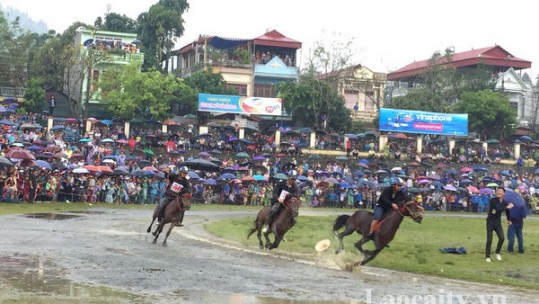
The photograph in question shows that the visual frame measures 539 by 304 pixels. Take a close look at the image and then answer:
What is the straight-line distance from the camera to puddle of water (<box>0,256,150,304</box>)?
35.6ft

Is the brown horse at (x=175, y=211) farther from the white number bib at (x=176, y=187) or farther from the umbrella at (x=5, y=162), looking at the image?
the umbrella at (x=5, y=162)

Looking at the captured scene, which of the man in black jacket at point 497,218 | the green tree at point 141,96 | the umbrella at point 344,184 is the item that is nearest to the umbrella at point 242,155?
the umbrella at point 344,184

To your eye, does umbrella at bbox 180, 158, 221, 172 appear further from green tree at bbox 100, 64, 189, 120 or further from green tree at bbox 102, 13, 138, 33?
green tree at bbox 102, 13, 138, 33

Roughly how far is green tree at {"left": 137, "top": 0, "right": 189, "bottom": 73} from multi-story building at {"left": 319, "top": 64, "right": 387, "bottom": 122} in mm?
19440

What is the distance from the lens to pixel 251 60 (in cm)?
7956

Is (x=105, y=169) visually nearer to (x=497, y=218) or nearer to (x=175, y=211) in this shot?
(x=175, y=211)

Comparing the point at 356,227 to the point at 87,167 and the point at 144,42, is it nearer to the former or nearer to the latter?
the point at 87,167

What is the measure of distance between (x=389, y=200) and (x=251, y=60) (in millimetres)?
63135

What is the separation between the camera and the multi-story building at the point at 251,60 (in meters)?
78.4

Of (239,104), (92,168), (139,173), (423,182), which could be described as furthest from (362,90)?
(92,168)

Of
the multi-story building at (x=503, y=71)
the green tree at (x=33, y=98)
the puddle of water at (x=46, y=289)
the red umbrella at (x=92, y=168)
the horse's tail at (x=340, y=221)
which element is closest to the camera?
the puddle of water at (x=46, y=289)

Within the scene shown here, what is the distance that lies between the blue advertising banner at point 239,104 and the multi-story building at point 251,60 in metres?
10.6

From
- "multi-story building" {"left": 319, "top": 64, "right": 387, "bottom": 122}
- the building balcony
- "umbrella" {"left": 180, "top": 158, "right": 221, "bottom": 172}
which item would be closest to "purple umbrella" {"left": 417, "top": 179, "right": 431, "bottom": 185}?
"umbrella" {"left": 180, "top": 158, "right": 221, "bottom": 172}

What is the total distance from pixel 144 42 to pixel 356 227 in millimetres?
66346
